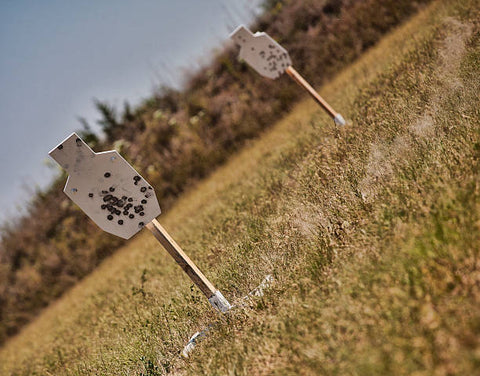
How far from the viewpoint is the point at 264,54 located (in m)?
7.27

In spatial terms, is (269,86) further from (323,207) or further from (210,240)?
(323,207)

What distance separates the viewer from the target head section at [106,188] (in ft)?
11.3

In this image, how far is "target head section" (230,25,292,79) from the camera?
711 centimetres

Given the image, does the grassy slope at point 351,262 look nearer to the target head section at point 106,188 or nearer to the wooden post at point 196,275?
the wooden post at point 196,275

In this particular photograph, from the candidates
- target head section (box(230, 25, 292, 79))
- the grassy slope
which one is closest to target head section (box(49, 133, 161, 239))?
the grassy slope

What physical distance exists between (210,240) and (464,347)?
175 inches

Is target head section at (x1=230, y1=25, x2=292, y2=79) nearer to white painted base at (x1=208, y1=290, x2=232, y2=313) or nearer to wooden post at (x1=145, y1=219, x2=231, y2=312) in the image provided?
wooden post at (x1=145, y1=219, x2=231, y2=312)

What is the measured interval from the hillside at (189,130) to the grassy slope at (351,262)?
6261 millimetres

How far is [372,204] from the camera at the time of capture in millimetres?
3340

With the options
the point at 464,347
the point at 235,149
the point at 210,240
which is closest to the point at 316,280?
the point at 464,347

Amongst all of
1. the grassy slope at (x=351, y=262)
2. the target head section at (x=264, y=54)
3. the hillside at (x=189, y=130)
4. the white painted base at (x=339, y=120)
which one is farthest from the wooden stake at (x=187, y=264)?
the hillside at (x=189, y=130)

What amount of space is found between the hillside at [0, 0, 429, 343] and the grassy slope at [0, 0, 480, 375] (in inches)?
246

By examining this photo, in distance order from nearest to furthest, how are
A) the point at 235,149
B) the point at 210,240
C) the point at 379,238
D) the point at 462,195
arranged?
the point at 462,195
the point at 379,238
the point at 210,240
the point at 235,149

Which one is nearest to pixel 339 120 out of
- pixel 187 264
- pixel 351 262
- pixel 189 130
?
pixel 187 264
